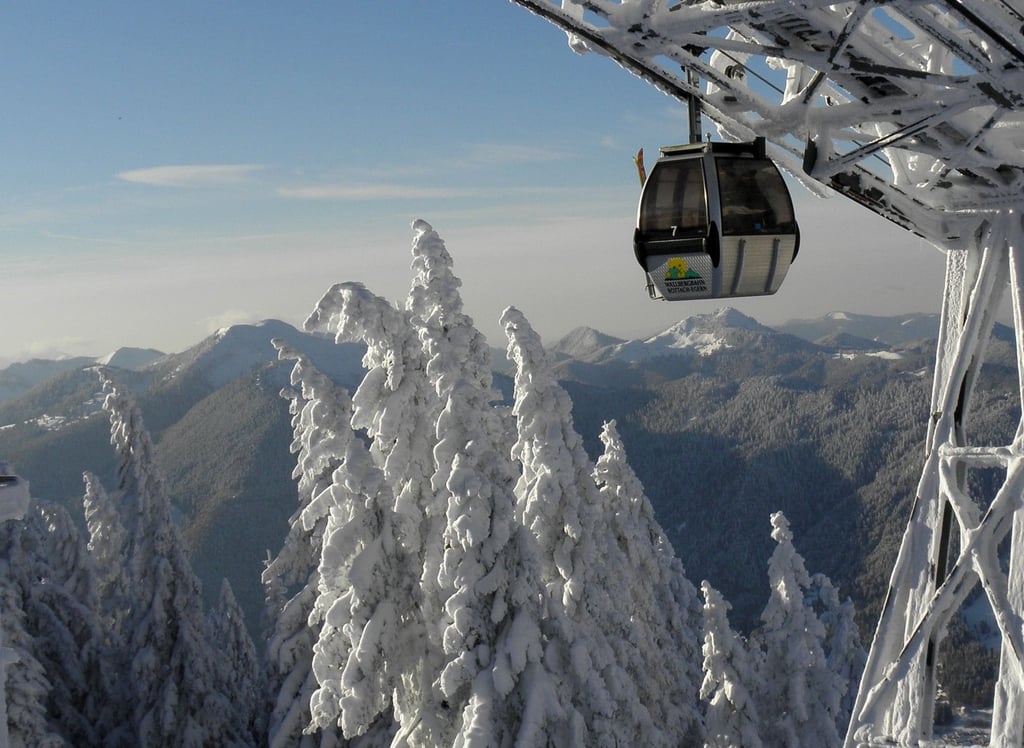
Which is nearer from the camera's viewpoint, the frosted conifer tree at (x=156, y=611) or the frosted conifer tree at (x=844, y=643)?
the frosted conifer tree at (x=156, y=611)

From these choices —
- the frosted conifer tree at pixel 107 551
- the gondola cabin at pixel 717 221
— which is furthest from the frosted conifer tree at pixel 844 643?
the gondola cabin at pixel 717 221

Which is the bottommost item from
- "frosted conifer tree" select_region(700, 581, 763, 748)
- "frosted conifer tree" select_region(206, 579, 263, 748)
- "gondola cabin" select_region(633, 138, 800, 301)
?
"frosted conifer tree" select_region(206, 579, 263, 748)

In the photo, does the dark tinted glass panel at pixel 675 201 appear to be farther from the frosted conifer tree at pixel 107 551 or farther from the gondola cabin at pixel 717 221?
the frosted conifer tree at pixel 107 551

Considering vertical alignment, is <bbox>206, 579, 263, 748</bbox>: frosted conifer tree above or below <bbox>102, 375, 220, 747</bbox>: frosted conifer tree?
below

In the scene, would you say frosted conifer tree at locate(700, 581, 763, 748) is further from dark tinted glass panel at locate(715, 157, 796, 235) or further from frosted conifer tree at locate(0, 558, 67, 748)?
dark tinted glass panel at locate(715, 157, 796, 235)

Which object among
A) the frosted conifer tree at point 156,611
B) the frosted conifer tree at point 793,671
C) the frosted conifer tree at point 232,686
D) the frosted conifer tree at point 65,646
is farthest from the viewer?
the frosted conifer tree at point 232,686

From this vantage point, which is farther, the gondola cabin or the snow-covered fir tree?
the snow-covered fir tree

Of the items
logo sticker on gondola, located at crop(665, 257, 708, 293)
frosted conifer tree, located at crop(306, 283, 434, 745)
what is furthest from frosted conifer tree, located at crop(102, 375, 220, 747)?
logo sticker on gondola, located at crop(665, 257, 708, 293)
